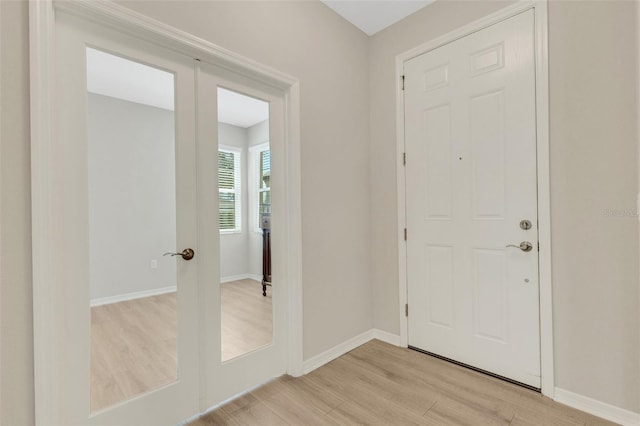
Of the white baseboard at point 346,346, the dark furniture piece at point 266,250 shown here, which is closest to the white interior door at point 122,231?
the dark furniture piece at point 266,250

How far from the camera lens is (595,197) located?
→ 5.75 ft

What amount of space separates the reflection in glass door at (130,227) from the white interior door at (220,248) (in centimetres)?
18

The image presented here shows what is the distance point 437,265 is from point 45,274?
8.02ft

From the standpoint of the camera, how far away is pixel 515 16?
2.03 meters

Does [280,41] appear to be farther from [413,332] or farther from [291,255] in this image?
[413,332]

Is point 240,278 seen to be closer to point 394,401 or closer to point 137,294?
point 137,294

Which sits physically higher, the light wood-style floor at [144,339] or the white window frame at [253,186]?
the white window frame at [253,186]

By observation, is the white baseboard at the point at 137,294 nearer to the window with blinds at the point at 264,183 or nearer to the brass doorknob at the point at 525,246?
the window with blinds at the point at 264,183

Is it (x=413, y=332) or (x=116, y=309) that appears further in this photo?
(x=413, y=332)

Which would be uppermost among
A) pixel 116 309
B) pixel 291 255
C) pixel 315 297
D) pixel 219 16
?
pixel 219 16

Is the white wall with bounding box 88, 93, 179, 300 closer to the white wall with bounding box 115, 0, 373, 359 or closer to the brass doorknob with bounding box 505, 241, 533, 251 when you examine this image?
the white wall with bounding box 115, 0, 373, 359

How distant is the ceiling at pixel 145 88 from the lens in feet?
4.79

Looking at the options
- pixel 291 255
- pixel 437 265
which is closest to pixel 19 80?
pixel 291 255

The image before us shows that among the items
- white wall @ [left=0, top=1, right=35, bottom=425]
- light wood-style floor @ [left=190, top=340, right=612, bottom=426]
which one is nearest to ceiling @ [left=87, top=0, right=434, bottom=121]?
white wall @ [left=0, top=1, right=35, bottom=425]
